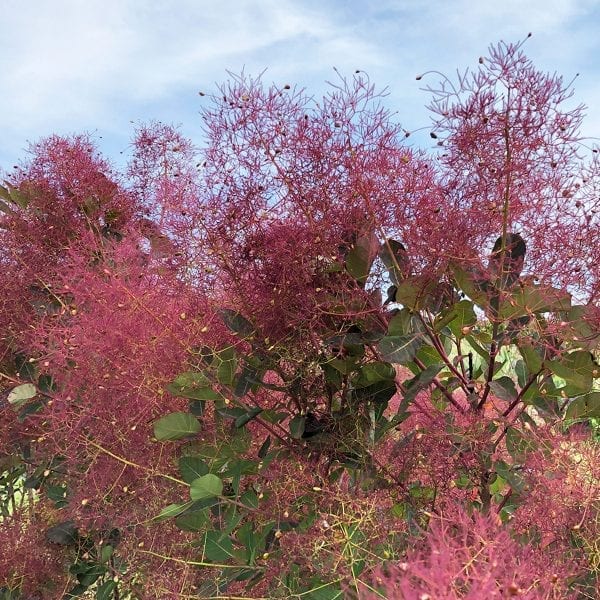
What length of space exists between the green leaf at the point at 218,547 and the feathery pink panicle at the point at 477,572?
345 millimetres

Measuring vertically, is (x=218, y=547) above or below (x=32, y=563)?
above

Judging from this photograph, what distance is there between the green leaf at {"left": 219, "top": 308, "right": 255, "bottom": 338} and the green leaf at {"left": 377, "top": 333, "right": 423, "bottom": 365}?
10.8 inches

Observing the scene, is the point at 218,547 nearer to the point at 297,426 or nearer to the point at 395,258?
the point at 297,426

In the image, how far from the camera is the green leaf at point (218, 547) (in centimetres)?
126

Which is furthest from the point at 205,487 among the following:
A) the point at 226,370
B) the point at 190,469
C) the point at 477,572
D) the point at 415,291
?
the point at 477,572

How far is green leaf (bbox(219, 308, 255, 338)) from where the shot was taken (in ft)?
4.23

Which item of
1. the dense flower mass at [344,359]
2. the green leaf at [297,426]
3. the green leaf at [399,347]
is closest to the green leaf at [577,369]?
the dense flower mass at [344,359]

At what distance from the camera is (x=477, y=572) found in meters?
0.76

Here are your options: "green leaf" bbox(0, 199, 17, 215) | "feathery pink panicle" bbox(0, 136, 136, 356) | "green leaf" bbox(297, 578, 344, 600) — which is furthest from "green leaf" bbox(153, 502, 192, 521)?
"green leaf" bbox(0, 199, 17, 215)

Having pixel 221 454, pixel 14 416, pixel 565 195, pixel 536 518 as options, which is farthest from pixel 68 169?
pixel 536 518

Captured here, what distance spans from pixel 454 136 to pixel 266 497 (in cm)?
68

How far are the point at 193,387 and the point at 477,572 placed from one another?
65 cm

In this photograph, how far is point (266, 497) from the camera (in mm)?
1350

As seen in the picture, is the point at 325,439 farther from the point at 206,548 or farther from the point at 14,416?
the point at 14,416
